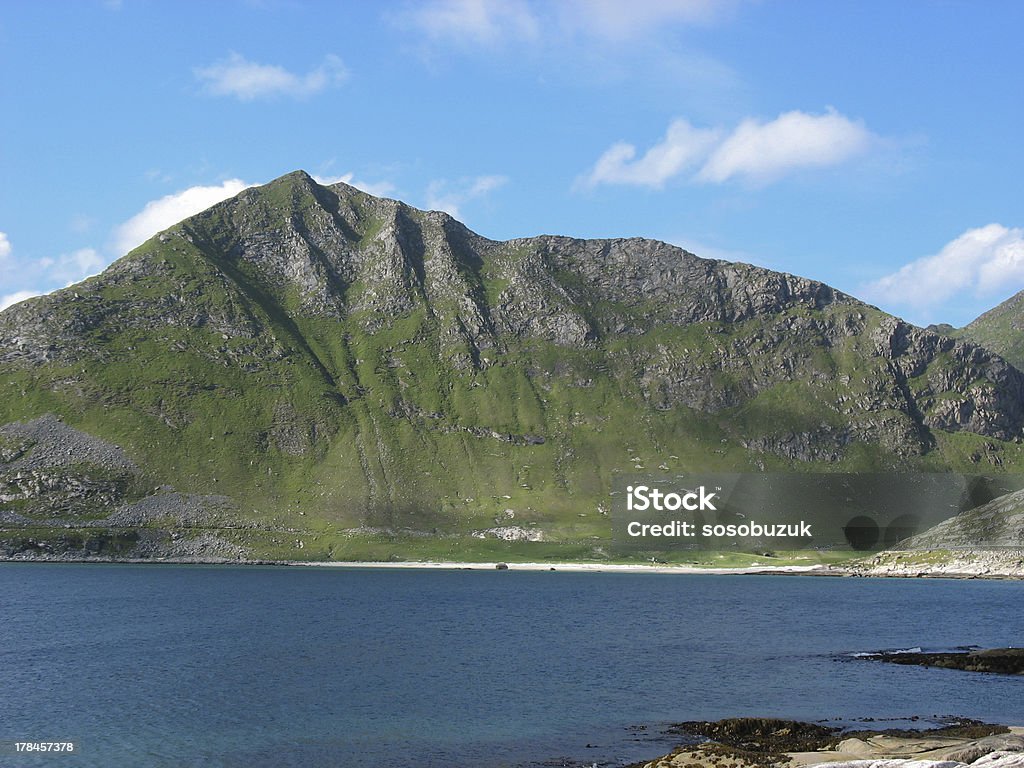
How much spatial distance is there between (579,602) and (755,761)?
115 metres

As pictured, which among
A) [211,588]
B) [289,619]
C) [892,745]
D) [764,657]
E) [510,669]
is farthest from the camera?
[211,588]

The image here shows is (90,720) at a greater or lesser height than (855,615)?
greater

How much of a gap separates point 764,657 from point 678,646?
11.4m

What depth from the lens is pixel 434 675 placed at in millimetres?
83500

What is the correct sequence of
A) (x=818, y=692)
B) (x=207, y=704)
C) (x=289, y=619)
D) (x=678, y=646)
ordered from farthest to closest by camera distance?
(x=289, y=619) → (x=678, y=646) → (x=818, y=692) → (x=207, y=704)

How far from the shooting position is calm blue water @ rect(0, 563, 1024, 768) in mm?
58125

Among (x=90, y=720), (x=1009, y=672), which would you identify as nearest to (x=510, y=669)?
(x=90, y=720)

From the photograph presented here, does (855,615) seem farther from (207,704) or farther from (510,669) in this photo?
(207,704)

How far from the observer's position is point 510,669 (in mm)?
87375

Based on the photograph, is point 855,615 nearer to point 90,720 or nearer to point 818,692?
point 818,692

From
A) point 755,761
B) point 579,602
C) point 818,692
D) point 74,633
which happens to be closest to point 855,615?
point 579,602

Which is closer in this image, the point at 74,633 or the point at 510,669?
the point at 510,669

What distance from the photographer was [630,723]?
6347 centimetres

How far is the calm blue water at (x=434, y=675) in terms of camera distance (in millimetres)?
58125
